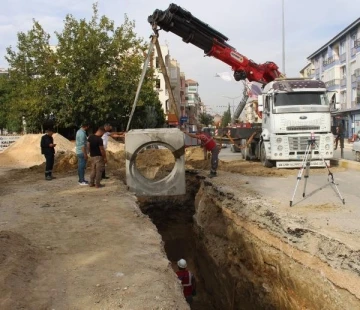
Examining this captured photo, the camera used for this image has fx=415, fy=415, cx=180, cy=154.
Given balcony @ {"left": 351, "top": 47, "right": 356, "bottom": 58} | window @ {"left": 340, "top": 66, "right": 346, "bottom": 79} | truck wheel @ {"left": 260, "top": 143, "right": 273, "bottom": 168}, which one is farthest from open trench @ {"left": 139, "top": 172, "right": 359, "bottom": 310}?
window @ {"left": 340, "top": 66, "right": 346, "bottom": 79}

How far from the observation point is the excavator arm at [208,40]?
13109mm

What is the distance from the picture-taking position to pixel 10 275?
4.36 meters

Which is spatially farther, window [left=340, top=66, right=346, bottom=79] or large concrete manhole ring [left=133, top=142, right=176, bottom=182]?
window [left=340, top=66, right=346, bottom=79]

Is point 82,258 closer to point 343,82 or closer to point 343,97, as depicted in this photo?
point 343,97

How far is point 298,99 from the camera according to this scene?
46.0ft

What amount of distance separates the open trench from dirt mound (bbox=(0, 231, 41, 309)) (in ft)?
11.9

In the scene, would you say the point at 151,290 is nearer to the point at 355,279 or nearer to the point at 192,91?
the point at 355,279

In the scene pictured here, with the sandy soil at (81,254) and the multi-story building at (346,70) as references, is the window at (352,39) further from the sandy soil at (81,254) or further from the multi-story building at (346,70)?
the sandy soil at (81,254)

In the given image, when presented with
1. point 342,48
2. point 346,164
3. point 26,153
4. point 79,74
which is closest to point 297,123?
point 346,164

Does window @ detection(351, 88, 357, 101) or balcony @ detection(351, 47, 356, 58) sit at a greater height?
balcony @ detection(351, 47, 356, 58)

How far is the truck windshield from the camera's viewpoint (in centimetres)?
1399

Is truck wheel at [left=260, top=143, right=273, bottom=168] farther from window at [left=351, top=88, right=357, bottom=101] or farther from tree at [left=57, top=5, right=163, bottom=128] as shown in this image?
window at [left=351, top=88, right=357, bottom=101]

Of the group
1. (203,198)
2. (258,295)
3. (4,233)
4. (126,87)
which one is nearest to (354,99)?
(126,87)

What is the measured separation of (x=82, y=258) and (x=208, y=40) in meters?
11.5
